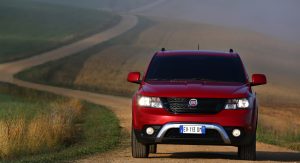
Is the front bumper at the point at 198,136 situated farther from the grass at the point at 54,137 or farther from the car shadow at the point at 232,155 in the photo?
the grass at the point at 54,137

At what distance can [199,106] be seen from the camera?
1266cm

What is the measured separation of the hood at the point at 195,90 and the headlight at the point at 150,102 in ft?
0.20

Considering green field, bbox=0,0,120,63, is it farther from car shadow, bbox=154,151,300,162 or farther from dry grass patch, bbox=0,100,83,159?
car shadow, bbox=154,151,300,162

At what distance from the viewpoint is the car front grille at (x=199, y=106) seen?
12633 millimetres

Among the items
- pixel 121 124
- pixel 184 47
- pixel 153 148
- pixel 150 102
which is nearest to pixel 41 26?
pixel 184 47

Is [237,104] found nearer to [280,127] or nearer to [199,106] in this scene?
[199,106]

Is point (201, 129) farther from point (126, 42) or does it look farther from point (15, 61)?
point (126, 42)

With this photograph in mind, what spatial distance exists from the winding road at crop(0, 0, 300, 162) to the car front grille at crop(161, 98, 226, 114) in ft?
3.17

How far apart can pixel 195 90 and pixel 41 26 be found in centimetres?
7947

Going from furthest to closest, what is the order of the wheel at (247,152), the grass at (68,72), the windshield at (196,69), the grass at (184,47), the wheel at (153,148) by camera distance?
1. the grass at (68,72)
2. the grass at (184,47)
3. the wheel at (153,148)
4. the windshield at (196,69)
5. the wheel at (247,152)

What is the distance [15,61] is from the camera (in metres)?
62.8

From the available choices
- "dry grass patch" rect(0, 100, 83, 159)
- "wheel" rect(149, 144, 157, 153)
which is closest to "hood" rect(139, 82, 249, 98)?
"wheel" rect(149, 144, 157, 153)

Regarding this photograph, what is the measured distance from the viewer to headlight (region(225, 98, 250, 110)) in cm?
1271

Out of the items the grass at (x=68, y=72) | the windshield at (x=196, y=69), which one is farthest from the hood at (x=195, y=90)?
the grass at (x=68, y=72)
